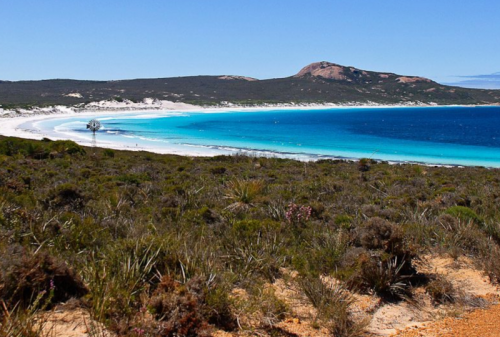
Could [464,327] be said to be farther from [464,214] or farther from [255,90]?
[255,90]

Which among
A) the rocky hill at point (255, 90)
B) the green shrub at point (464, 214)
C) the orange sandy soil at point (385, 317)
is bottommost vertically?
the orange sandy soil at point (385, 317)

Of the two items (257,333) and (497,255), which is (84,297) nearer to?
(257,333)

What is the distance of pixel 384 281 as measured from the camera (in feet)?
15.7

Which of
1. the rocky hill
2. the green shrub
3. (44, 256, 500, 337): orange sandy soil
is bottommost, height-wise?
(44, 256, 500, 337): orange sandy soil

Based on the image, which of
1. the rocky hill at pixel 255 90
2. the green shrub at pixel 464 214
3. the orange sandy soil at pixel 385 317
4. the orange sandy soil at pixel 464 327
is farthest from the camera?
the rocky hill at pixel 255 90

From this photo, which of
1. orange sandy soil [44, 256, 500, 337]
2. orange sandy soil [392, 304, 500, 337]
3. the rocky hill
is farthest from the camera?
the rocky hill

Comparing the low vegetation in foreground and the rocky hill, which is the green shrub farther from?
the rocky hill

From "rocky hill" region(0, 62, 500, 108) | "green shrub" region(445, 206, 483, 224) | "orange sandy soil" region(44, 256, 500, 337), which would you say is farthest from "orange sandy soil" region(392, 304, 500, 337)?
"rocky hill" region(0, 62, 500, 108)

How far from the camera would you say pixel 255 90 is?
161m

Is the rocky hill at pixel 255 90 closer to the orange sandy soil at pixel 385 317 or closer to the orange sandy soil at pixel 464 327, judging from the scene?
the orange sandy soil at pixel 385 317

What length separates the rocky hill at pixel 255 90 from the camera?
12556cm

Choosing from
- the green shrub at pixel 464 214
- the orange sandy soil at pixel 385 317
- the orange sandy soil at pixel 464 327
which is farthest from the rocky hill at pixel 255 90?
the orange sandy soil at pixel 464 327

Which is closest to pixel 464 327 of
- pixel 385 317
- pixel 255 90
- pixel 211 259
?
pixel 385 317

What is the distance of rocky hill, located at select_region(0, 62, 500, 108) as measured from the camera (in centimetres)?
12556
